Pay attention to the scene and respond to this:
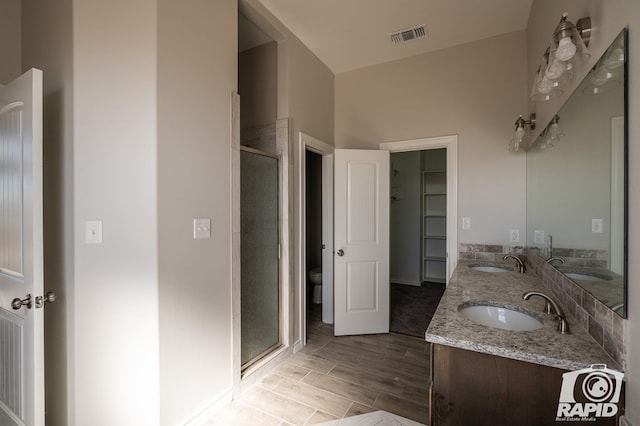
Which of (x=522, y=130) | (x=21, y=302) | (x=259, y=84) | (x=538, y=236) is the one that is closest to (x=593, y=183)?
(x=538, y=236)

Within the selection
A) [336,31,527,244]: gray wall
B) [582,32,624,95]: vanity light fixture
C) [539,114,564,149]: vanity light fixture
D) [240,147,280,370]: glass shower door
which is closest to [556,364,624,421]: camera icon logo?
[582,32,624,95]: vanity light fixture

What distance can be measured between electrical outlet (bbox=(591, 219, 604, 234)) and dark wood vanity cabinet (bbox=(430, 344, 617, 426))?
22.7 inches

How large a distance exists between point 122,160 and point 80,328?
2.99 feet

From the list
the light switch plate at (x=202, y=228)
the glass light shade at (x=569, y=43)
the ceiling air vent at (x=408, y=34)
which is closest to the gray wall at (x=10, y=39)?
the light switch plate at (x=202, y=228)

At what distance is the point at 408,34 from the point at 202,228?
2596 millimetres

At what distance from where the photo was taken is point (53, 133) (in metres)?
1.58

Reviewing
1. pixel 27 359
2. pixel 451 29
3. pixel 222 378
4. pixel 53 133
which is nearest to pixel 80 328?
pixel 27 359

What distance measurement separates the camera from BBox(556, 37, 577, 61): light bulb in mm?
1155

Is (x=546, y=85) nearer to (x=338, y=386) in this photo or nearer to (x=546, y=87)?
(x=546, y=87)

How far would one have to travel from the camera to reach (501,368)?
996 mm

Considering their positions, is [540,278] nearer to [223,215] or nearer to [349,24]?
[223,215]

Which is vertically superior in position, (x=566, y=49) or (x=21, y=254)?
(x=566, y=49)

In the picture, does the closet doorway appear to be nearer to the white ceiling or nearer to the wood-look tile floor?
the wood-look tile floor

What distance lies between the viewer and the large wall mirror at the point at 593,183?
0.93 metres
